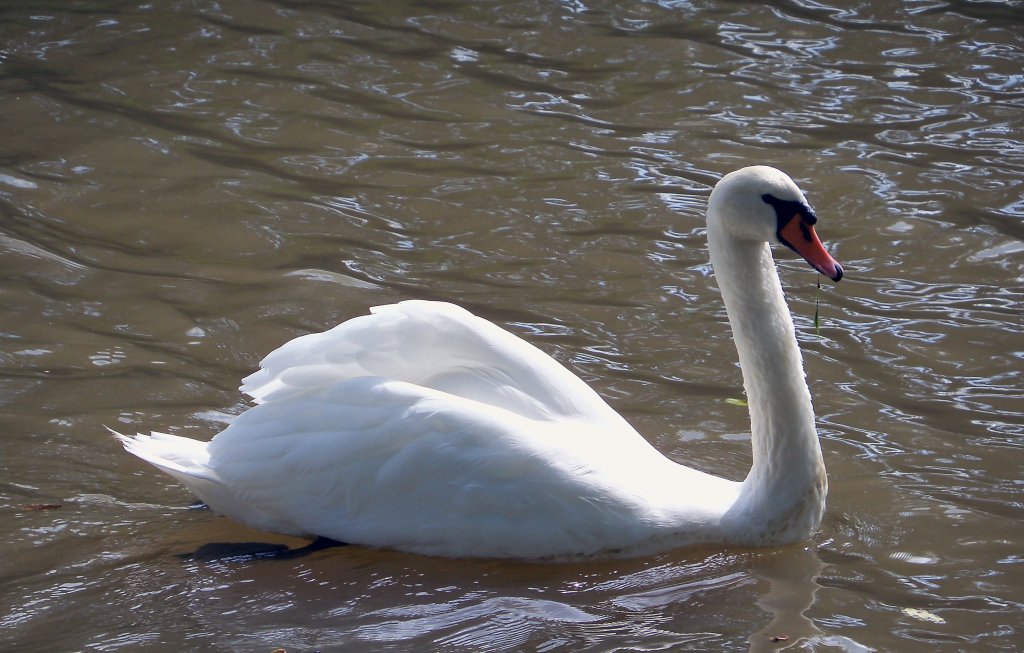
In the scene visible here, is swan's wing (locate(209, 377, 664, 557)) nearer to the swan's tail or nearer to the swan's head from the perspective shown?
the swan's tail

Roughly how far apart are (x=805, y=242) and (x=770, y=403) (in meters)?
0.56

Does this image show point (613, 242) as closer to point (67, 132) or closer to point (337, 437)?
point (337, 437)

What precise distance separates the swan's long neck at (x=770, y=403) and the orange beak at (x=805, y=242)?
13cm

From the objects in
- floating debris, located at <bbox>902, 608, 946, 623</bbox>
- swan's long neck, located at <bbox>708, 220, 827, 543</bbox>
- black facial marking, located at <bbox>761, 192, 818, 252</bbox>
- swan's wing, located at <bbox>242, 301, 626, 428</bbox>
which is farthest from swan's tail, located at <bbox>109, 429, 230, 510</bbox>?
floating debris, located at <bbox>902, 608, 946, 623</bbox>

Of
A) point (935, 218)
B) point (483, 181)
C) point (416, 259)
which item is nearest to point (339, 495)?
point (416, 259)

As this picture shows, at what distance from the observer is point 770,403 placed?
4.48m

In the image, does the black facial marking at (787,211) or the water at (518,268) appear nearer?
the water at (518,268)

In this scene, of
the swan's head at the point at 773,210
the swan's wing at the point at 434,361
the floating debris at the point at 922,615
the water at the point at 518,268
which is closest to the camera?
the floating debris at the point at 922,615

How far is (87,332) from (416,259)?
1.71 m

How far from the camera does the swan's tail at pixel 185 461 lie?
453 cm

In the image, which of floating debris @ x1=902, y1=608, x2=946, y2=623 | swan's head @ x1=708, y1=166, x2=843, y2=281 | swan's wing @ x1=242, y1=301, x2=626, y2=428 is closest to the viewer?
floating debris @ x1=902, y1=608, x2=946, y2=623

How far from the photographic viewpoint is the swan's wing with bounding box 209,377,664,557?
4195mm

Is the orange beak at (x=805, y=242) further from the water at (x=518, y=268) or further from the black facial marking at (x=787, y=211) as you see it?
the water at (x=518, y=268)

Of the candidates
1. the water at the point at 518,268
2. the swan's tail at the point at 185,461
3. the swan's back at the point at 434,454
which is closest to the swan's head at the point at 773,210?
the swan's back at the point at 434,454
